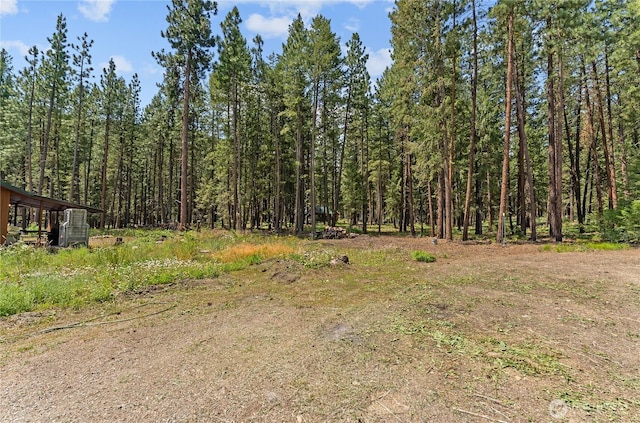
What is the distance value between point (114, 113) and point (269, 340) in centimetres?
3394

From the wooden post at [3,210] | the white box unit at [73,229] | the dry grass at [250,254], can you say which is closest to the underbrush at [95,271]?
the dry grass at [250,254]

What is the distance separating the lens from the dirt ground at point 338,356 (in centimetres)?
262

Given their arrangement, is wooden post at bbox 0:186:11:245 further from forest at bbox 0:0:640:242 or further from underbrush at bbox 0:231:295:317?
forest at bbox 0:0:640:242

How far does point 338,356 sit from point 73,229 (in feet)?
54.7

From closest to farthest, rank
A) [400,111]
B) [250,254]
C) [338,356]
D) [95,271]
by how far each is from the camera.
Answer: [338,356] < [95,271] < [250,254] < [400,111]

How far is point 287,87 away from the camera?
70.8 feet

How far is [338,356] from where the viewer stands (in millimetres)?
3549

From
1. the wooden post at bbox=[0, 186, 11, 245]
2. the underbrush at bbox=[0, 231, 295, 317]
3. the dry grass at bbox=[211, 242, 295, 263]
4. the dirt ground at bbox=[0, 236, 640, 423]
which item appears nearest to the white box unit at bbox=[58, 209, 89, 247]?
the wooden post at bbox=[0, 186, 11, 245]

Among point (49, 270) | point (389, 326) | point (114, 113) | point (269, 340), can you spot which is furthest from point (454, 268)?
point (114, 113)

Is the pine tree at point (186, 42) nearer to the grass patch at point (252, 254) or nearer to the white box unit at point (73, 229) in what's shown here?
the white box unit at point (73, 229)

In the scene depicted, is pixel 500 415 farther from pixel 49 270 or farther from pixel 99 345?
pixel 49 270

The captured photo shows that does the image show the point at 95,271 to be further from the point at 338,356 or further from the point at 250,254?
the point at 338,356

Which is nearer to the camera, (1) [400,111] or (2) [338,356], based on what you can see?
(2) [338,356]

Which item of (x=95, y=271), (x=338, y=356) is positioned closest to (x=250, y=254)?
(x=95, y=271)
